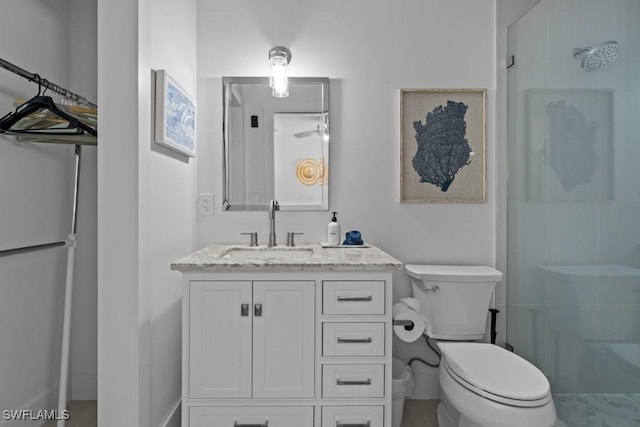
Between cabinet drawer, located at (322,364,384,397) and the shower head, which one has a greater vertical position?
the shower head

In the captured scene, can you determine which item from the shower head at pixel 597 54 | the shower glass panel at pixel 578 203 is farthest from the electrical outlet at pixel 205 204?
the shower head at pixel 597 54

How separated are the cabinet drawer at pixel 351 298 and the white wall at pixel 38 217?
1.47 metres

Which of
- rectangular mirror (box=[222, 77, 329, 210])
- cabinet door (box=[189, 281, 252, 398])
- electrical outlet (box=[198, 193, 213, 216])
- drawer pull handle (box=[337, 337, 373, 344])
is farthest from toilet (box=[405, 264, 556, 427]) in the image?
electrical outlet (box=[198, 193, 213, 216])

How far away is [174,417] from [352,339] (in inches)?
40.4

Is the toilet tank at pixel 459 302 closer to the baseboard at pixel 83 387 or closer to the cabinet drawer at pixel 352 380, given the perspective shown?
the cabinet drawer at pixel 352 380

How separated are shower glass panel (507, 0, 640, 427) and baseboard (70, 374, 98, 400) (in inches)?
97.3

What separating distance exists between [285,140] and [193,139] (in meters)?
0.53

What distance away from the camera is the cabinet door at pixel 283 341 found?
1.52 metres

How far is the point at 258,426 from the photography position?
1521 millimetres

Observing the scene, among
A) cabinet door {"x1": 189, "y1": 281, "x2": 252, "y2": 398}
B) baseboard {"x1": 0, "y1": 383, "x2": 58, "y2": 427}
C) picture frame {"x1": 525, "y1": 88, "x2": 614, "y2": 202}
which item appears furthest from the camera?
baseboard {"x1": 0, "y1": 383, "x2": 58, "y2": 427}

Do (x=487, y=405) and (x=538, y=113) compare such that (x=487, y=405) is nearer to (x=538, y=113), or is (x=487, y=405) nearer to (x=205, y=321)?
(x=205, y=321)

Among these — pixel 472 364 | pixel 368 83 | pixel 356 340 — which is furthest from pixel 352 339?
pixel 368 83

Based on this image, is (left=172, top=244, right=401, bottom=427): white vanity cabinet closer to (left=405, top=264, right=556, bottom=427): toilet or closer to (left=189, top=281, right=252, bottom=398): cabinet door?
(left=189, top=281, right=252, bottom=398): cabinet door

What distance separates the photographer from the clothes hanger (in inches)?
56.3
